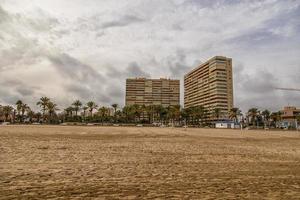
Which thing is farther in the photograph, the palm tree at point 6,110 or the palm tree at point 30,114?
the palm tree at point 30,114

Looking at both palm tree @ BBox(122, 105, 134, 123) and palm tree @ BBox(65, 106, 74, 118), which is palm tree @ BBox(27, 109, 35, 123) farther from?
palm tree @ BBox(122, 105, 134, 123)

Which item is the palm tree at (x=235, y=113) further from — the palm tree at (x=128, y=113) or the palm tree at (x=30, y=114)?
the palm tree at (x=30, y=114)

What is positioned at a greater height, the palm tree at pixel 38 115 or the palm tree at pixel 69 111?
the palm tree at pixel 69 111

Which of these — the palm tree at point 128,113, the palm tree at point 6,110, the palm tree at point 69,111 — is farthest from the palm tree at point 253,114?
the palm tree at point 6,110

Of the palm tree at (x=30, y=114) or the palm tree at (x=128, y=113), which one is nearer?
the palm tree at (x=128, y=113)

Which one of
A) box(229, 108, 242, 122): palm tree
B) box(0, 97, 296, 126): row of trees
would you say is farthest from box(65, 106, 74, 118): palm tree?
box(229, 108, 242, 122): palm tree

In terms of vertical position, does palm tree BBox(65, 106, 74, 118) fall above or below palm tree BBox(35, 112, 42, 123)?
above

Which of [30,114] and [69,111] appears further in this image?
[30,114]

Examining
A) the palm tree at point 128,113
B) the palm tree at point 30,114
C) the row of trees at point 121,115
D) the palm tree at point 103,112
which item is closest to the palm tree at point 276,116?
the row of trees at point 121,115

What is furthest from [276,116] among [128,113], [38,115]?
[38,115]

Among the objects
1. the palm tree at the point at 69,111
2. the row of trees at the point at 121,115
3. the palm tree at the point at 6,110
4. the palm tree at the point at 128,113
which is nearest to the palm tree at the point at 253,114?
the row of trees at the point at 121,115

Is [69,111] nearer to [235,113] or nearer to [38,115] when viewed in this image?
[38,115]

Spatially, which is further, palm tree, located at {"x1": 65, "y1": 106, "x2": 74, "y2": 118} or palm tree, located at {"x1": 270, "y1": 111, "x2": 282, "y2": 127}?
palm tree, located at {"x1": 270, "y1": 111, "x2": 282, "y2": 127}

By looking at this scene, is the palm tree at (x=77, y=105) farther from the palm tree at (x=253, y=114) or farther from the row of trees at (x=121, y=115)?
the palm tree at (x=253, y=114)
